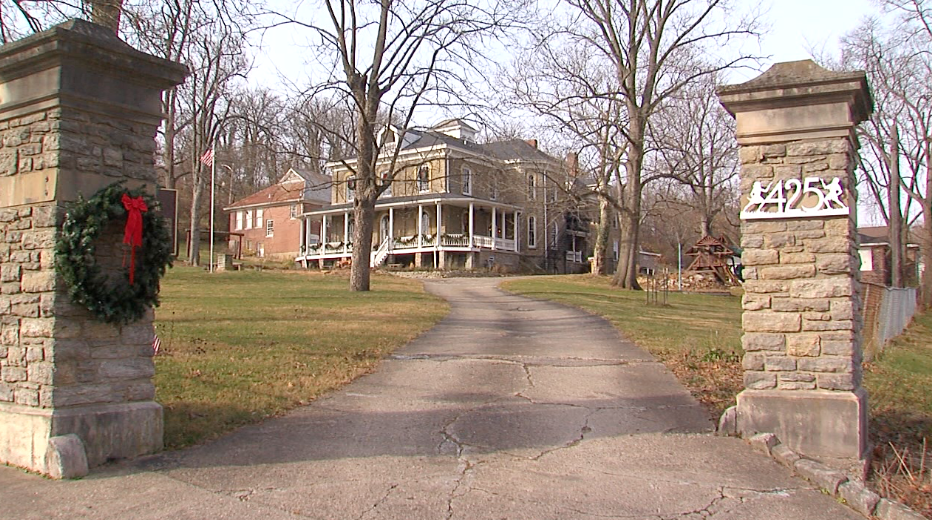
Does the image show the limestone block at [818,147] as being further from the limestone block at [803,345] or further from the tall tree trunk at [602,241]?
the tall tree trunk at [602,241]

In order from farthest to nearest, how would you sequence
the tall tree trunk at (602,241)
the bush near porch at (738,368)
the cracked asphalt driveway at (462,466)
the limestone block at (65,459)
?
the tall tree trunk at (602,241) < the bush near porch at (738,368) < the limestone block at (65,459) < the cracked asphalt driveway at (462,466)

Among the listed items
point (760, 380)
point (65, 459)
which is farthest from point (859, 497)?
point (65, 459)

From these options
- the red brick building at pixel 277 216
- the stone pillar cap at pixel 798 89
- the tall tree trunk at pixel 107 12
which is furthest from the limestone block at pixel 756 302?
the red brick building at pixel 277 216

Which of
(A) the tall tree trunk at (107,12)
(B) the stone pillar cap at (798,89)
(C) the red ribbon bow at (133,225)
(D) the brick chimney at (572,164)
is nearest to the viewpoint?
(C) the red ribbon bow at (133,225)

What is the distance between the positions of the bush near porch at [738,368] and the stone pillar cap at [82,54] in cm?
670

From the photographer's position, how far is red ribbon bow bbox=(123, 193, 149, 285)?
670 centimetres

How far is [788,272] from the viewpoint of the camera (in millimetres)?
7574

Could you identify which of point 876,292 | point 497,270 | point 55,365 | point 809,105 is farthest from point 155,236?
point 497,270

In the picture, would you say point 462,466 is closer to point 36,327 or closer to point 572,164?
point 36,327

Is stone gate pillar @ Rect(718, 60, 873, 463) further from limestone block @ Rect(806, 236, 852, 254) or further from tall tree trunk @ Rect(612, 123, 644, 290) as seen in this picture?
tall tree trunk @ Rect(612, 123, 644, 290)

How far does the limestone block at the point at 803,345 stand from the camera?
744cm

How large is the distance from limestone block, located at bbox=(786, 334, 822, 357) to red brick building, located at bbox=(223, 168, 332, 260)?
43.0m

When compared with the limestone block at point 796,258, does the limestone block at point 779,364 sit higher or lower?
lower

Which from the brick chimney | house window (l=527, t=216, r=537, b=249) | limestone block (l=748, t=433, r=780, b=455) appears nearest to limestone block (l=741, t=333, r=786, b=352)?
limestone block (l=748, t=433, r=780, b=455)
